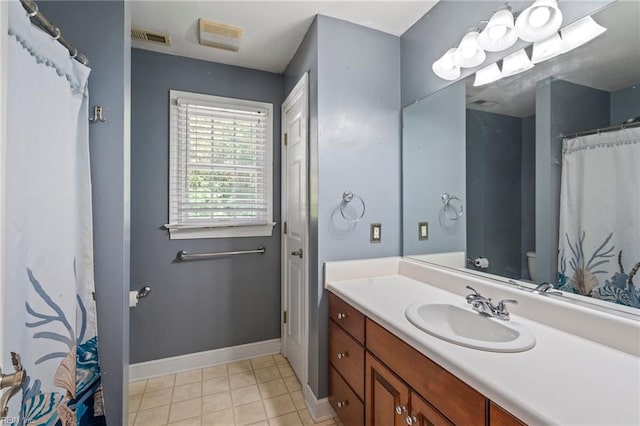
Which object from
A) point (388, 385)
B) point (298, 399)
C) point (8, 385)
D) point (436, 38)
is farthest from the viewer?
point (298, 399)

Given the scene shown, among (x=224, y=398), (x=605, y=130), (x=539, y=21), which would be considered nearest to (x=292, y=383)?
(x=224, y=398)

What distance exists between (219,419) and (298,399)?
0.49 metres

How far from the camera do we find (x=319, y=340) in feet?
5.47

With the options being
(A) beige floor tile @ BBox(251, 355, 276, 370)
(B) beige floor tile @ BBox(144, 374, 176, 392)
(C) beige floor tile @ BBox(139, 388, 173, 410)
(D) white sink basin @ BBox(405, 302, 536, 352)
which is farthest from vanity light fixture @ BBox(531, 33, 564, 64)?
(B) beige floor tile @ BBox(144, 374, 176, 392)

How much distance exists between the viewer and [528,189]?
1199 millimetres

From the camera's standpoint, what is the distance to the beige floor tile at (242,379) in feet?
6.44

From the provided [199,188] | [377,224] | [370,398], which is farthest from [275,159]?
[370,398]

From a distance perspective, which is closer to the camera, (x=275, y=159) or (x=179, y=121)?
(x=179, y=121)

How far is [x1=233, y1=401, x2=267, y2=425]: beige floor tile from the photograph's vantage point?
162cm

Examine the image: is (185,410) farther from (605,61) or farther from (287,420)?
(605,61)

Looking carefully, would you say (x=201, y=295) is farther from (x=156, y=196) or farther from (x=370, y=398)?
(x=370, y=398)

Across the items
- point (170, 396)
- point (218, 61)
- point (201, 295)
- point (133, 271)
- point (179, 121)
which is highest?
point (218, 61)

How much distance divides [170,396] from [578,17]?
9.53 ft

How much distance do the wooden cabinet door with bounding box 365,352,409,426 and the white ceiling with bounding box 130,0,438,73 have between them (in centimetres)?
188
